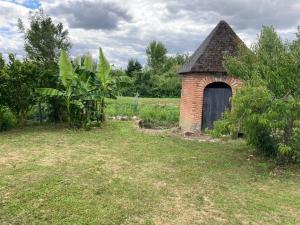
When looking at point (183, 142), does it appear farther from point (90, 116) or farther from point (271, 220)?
point (271, 220)

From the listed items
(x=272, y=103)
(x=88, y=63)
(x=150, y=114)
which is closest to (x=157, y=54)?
(x=150, y=114)

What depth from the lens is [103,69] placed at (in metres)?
14.2

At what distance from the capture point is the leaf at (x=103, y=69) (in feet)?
46.2

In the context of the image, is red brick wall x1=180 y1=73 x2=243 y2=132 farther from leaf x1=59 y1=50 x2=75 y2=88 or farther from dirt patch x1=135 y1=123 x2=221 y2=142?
leaf x1=59 y1=50 x2=75 y2=88

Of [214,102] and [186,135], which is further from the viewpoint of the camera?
[214,102]

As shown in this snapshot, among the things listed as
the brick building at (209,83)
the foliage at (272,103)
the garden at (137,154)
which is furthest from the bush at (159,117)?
the foliage at (272,103)

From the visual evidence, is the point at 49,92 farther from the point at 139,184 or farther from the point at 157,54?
the point at 157,54

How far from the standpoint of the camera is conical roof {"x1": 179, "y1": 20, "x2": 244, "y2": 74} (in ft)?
43.1

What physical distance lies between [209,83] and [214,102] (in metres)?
0.81

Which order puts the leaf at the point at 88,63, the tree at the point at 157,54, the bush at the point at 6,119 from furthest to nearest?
the tree at the point at 157,54, the leaf at the point at 88,63, the bush at the point at 6,119

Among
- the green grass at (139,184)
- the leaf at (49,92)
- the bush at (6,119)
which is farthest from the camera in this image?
the bush at (6,119)

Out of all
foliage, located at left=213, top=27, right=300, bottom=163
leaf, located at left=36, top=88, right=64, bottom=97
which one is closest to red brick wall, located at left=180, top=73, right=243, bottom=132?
foliage, located at left=213, top=27, right=300, bottom=163

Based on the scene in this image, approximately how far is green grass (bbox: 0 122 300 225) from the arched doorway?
258cm

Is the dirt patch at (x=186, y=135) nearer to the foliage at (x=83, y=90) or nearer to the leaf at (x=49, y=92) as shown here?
the foliage at (x=83, y=90)
